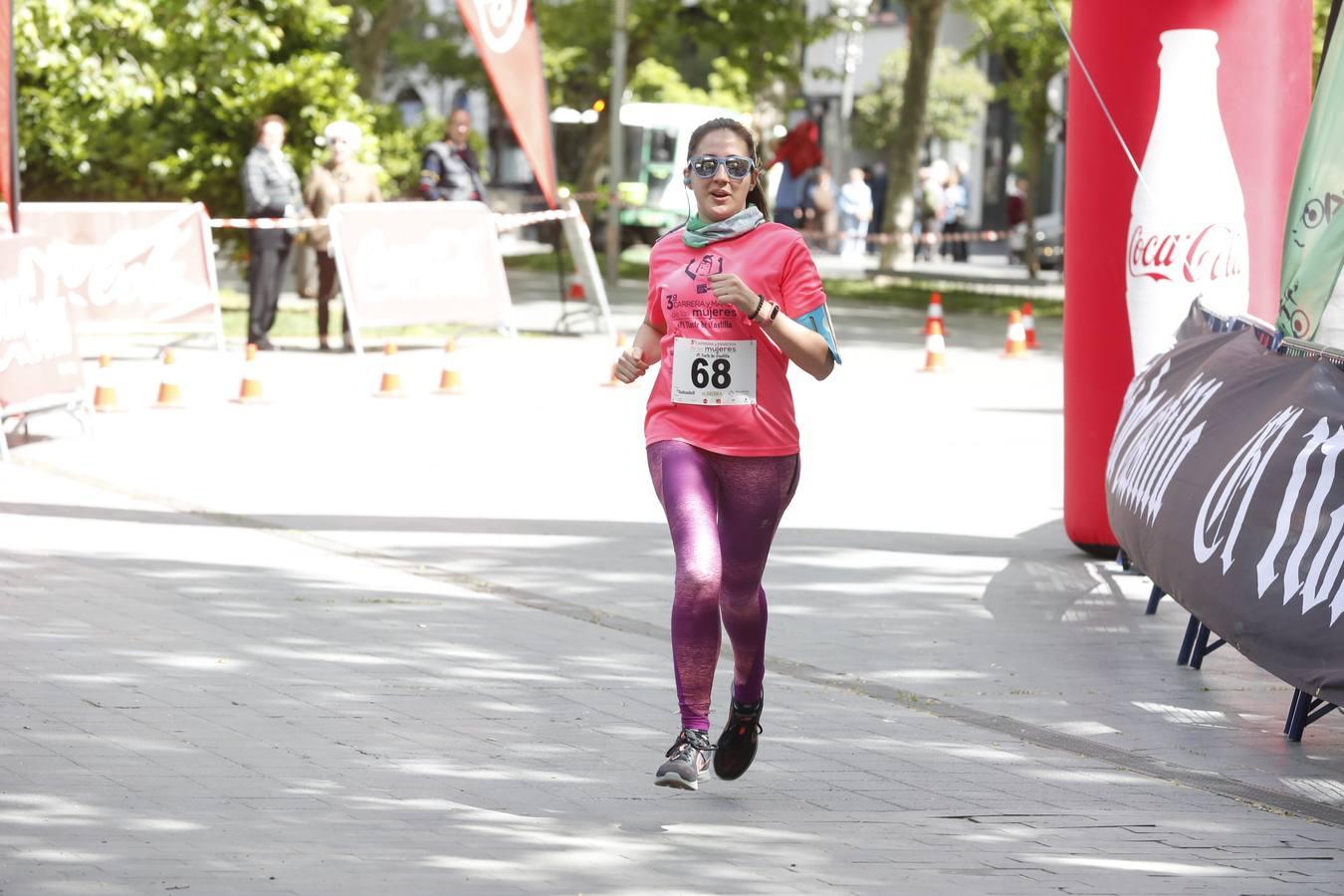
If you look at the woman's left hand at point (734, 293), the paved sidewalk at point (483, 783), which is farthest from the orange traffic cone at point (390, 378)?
the woman's left hand at point (734, 293)

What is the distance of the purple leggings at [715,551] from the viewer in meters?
5.81

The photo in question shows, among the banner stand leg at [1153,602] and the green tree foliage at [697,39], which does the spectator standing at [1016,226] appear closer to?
the green tree foliage at [697,39]

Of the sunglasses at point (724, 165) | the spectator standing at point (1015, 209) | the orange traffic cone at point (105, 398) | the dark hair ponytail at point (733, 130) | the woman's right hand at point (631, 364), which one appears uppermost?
the dark hair ponytail at point (733, 130)

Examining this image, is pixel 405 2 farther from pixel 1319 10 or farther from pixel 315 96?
pixel 1319 10

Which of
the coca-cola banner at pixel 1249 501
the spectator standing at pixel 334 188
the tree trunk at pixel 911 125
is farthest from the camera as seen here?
the tree trunk at pixel 911 125

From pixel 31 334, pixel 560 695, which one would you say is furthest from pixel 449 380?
pixel 560 695

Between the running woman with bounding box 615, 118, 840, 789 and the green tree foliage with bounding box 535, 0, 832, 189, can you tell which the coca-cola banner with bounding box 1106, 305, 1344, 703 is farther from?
the green tree foliage with bounding box 535, 0, 832, 189

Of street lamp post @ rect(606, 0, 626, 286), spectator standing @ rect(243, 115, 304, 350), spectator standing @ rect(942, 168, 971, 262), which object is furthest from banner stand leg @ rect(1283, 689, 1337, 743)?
spectator standing @ rect(942, 168, 971, 262)

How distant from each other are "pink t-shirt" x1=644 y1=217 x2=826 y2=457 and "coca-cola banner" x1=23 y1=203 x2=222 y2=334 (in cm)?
1183

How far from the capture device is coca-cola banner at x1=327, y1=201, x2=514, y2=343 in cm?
1831

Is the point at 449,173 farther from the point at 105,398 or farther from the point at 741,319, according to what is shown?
the point at 741,319

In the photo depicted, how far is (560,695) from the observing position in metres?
7.17

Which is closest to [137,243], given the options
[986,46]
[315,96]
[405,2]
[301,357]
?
[301,357]

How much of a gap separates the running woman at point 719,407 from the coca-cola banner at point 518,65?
417 inches
